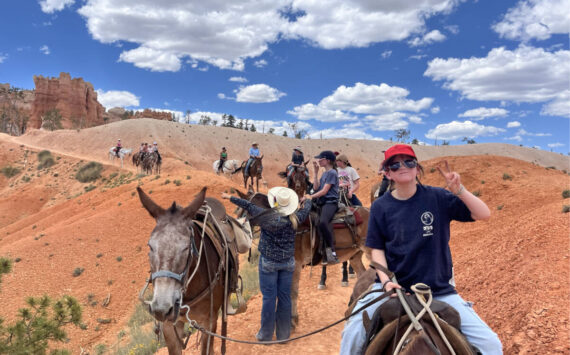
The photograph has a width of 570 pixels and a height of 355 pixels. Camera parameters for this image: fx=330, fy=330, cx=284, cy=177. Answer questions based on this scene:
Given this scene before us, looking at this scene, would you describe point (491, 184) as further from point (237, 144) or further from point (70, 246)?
point (237, 144)

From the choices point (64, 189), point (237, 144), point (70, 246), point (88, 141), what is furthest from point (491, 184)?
point (88, 141)

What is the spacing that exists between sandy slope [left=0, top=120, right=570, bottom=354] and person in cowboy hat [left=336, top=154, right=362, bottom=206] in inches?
92.0

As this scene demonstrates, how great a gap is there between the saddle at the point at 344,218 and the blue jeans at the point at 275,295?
1.67 metres

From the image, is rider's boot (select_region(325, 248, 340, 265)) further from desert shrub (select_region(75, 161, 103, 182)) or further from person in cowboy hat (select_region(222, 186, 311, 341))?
desert shrub (select_region(75, 161, 103, 182))

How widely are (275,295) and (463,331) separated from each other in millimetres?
3275

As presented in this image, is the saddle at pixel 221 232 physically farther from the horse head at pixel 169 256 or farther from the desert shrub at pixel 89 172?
the desert shrub at pixel 89 172

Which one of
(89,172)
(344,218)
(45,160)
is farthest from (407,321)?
(45,160)

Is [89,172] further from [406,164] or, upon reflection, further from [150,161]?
[406,164]

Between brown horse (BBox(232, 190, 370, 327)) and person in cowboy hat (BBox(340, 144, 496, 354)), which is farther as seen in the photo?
brown horse (BBox(232, 190, 370, 327))

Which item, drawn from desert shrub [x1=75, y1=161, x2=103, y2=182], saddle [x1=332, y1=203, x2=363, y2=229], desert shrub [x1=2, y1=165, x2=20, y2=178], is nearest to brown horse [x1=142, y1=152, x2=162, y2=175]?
desert shrub [x1=75, y1=161, x2=103, y2=182]

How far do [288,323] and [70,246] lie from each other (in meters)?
14.9

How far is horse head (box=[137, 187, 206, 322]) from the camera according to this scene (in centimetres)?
291

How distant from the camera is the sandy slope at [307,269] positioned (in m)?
5.74

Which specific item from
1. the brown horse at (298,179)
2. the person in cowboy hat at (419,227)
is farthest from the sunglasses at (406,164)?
the brown horse at (298,179)
